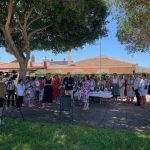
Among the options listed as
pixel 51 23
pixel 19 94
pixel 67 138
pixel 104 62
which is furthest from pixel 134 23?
pixel 104 62

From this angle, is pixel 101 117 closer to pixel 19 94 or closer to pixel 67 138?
pixel 19 94

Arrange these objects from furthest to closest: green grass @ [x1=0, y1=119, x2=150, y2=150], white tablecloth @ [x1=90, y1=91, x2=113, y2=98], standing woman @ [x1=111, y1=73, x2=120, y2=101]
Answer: standing woman @ [x1=111, y1=73, x2=120, y2=101], white tablecloth @ [x1=90, y1=91, x2=113, y2=98], green grass @ [x1=0, y1=119, x2=150, y2=150]

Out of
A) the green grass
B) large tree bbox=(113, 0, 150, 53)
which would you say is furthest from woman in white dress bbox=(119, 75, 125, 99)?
the green grass

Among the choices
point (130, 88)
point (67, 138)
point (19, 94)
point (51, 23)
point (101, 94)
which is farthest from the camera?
point (51, 23)

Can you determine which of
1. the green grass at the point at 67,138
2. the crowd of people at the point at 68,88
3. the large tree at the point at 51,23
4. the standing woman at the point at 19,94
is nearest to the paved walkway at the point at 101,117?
the standing woman at the point at 19,94

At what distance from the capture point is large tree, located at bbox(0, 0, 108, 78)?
19.2 metres

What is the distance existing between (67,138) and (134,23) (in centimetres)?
1045

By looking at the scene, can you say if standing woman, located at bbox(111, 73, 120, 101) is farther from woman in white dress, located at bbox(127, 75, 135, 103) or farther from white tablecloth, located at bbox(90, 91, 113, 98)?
white tablecloth, located at bbox(90, 91, 113, 98)

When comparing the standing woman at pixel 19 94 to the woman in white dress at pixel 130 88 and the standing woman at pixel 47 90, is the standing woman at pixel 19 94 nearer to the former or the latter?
the standing woman at pixel 47 90

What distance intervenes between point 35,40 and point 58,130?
15.8 meters

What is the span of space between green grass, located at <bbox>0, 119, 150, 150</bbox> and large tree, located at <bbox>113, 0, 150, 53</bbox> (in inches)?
308

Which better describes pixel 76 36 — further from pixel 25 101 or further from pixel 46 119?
pixel 46 119

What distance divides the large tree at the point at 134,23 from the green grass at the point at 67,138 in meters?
7.82

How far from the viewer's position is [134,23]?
744 inches
